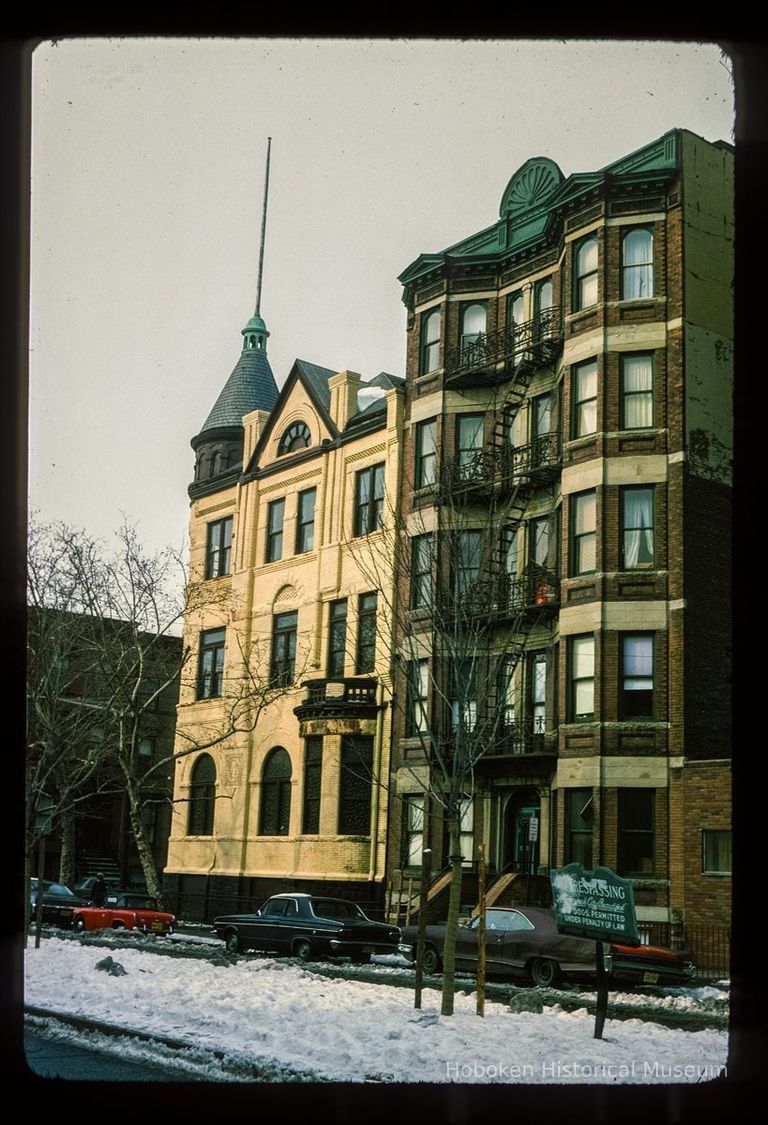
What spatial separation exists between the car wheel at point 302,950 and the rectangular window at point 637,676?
788cm

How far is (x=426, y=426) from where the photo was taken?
106 feet

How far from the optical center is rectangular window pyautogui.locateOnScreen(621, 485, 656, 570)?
26594 millimetres

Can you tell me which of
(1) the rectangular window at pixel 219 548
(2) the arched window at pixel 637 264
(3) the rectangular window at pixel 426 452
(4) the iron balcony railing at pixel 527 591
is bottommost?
(4) the iron balcony railing at pixel 527 591

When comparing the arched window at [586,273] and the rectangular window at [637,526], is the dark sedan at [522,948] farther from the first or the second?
the arched window at [586,273]

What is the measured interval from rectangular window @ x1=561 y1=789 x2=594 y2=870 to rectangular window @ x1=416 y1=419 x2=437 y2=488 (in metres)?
8.68

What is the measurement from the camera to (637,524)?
2680 centimetres

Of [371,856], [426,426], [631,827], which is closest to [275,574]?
[426,426]

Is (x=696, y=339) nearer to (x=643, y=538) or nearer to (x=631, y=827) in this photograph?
(x=643, y=538)

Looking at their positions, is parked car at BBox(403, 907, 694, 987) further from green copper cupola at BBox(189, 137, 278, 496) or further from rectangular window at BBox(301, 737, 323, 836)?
green copper cupola at BBox(189, 137, 278, 496)

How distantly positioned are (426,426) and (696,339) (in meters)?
7.87

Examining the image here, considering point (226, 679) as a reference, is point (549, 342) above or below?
above

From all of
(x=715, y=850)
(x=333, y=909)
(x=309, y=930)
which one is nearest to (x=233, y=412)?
(x=333, y=909)

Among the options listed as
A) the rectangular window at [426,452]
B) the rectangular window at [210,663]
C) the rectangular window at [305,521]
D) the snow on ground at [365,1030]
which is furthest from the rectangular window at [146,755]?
the snow on ground at [365,1030]

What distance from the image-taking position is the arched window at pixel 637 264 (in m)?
27.4
